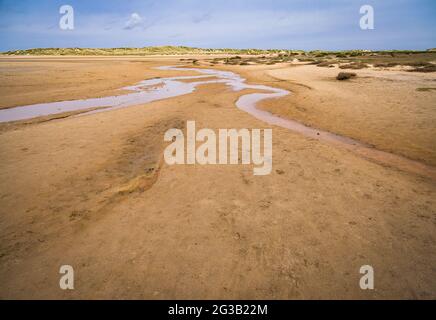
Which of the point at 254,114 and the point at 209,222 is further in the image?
the point at 254,114

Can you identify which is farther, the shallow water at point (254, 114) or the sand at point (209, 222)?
the shallow water at point (254, 114)

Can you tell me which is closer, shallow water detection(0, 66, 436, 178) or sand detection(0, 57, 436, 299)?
sand detection(0, 57, 436, 299)

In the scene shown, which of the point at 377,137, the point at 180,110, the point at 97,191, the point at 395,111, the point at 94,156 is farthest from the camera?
the point at 180,110

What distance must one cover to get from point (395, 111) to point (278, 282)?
36.6 feet

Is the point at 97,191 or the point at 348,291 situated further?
the point at 97,191

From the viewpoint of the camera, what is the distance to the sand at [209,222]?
3.57 m

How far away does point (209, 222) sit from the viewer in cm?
476

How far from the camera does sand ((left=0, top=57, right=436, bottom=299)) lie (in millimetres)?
3574

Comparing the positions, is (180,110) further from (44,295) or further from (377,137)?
(44,295)

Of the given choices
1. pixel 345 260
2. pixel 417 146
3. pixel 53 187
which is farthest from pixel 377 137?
pixel 53 187

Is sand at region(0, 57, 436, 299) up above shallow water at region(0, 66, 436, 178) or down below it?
below

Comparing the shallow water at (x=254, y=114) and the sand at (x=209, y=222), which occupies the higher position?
the shallow water at (x=254, y=114)
